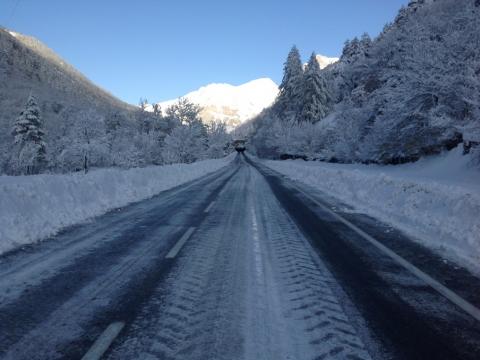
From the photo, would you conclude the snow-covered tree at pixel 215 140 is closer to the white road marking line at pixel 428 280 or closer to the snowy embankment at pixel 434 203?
the snowy embankment at pixel 434 203

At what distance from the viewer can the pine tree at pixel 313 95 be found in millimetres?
61625

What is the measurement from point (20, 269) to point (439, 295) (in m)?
5.33

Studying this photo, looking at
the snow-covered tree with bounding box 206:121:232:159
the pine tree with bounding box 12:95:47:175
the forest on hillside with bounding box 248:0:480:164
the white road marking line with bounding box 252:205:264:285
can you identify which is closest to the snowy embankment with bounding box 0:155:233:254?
the white road marking line with bounding box 252:205:264:285

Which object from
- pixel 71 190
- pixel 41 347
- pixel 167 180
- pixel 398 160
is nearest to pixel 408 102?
pixel 398 160

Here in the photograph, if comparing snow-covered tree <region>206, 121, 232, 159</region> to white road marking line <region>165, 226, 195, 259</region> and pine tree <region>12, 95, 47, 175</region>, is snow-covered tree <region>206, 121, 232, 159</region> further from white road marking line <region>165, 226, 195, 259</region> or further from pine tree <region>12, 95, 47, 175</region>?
white road marking line <region>165, 226, 195, 259</region>

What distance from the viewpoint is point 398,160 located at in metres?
23.5

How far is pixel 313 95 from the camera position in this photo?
62.8 meters

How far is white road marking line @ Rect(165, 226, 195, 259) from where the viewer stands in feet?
Result: 19.7

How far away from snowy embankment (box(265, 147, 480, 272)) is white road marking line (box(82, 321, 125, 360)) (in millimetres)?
4982

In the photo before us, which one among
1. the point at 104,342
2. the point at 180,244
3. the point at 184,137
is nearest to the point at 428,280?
the point at 180,244

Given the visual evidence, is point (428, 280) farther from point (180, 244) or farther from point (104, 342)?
point (104, 342)

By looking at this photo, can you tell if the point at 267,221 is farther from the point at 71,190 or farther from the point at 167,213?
the point at 71,190

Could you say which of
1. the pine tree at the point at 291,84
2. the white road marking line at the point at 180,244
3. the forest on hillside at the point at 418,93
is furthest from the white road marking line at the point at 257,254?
the pine tree at the point at 291,84

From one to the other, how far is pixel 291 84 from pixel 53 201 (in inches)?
2619
